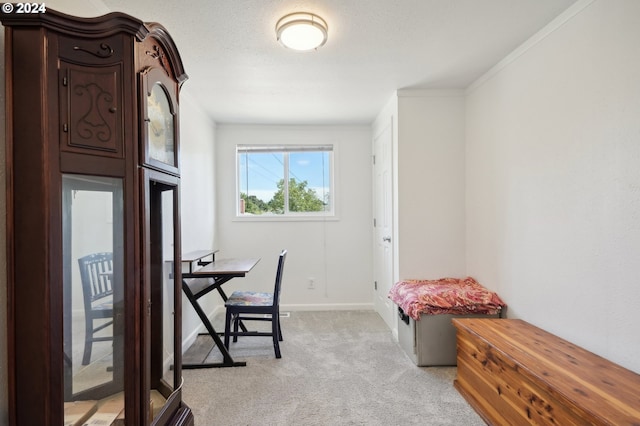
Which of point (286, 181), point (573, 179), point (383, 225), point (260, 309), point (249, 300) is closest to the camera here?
point (573, 179)

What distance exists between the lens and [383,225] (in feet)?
11.8

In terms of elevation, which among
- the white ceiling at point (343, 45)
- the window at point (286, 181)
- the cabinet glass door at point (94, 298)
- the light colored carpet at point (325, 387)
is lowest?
the light colored carpet at point (325, 387)

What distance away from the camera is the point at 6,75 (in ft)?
3.23

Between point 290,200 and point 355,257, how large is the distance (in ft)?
3.66

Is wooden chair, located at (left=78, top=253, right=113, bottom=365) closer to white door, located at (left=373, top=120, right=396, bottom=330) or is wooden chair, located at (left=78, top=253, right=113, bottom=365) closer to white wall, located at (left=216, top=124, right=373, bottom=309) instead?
white door, located at (left=373, top=120, right=396, bottom=330)

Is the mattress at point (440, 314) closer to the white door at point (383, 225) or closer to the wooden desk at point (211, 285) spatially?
the white door at point (383, 225)

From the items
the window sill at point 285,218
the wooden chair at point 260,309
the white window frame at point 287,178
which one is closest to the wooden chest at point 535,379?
the wooden chair at point 260,309

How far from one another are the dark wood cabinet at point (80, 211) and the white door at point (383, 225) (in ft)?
7.89

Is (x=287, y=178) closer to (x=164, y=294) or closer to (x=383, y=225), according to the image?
(x=383, y=225)

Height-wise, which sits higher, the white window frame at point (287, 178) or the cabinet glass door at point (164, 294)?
the white window frame at point (287, 178)

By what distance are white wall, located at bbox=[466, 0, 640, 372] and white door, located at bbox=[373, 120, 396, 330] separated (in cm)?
95

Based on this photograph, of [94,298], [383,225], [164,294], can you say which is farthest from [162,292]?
[383,225]

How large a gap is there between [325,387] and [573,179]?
2018mm

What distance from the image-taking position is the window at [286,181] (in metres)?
4.12
